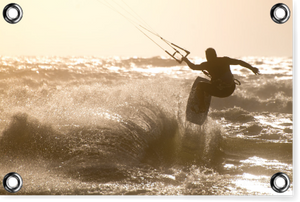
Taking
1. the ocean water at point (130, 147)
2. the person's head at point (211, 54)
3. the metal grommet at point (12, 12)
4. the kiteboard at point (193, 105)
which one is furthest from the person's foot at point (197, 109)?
the metal grommet at point (12, 12)

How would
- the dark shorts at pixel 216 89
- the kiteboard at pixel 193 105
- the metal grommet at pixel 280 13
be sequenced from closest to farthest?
the metal grommet at pixel 280 13
the dark shorts at pixel 216 89
the kiteboard at pixel 193 105

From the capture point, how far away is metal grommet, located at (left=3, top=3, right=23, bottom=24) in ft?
9.67

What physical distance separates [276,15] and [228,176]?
216cm

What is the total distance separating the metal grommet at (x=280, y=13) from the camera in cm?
312

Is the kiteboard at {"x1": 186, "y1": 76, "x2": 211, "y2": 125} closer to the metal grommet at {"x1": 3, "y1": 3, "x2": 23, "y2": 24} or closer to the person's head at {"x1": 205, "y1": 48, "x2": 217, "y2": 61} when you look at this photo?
the person's head at {"x1": 205, "y1": 48, "x2": 217, "y2": 61}

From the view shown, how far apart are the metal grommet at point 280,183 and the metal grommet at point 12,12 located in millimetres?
3072

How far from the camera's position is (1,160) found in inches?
138

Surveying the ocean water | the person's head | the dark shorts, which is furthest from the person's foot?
the person's head

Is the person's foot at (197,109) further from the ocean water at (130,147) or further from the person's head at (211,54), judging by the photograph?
the person's head at (211,54)

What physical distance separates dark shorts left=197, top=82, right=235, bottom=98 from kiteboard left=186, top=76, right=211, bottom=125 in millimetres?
152

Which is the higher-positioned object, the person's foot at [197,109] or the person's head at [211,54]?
the person's head at [211,54]

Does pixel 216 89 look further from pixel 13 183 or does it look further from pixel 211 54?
pixel 13 183

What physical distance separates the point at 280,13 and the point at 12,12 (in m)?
2.82
